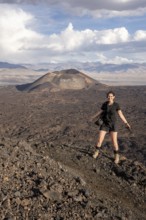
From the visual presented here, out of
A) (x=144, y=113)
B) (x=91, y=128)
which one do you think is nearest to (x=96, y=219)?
(x=91, y=128)

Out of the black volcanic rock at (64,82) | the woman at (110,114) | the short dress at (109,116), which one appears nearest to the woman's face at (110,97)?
the woman at (110,114)

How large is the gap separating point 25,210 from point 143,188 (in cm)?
352

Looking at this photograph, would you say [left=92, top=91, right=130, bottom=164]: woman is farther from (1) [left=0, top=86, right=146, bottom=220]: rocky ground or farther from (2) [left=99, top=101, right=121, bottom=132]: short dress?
(1) [left=0, top=86, right=146, bottom=220]: rocky ground

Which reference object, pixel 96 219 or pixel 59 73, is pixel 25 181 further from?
pixel 59 73

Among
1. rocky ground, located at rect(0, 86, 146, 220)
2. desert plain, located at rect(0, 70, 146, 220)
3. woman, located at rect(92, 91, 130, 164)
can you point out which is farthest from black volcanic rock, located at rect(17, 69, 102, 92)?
woman, located at rect(92, 91, 130, 164)

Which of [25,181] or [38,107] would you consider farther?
[38,107]

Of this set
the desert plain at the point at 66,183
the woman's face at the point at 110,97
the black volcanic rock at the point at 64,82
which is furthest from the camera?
the black volcanic rock at the point at 64,82

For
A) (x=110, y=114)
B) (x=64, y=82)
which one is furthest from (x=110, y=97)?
(x=64, y=82)

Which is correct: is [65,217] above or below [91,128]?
above

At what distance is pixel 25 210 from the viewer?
6.04m

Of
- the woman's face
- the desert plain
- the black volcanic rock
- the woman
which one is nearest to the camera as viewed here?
the desert plain

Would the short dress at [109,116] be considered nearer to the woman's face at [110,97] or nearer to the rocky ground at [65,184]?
the woman's face at [110,97]

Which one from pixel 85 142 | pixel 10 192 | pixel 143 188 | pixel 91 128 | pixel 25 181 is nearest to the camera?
pixel 10 192

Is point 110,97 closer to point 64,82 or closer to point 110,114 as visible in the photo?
point 110,114
